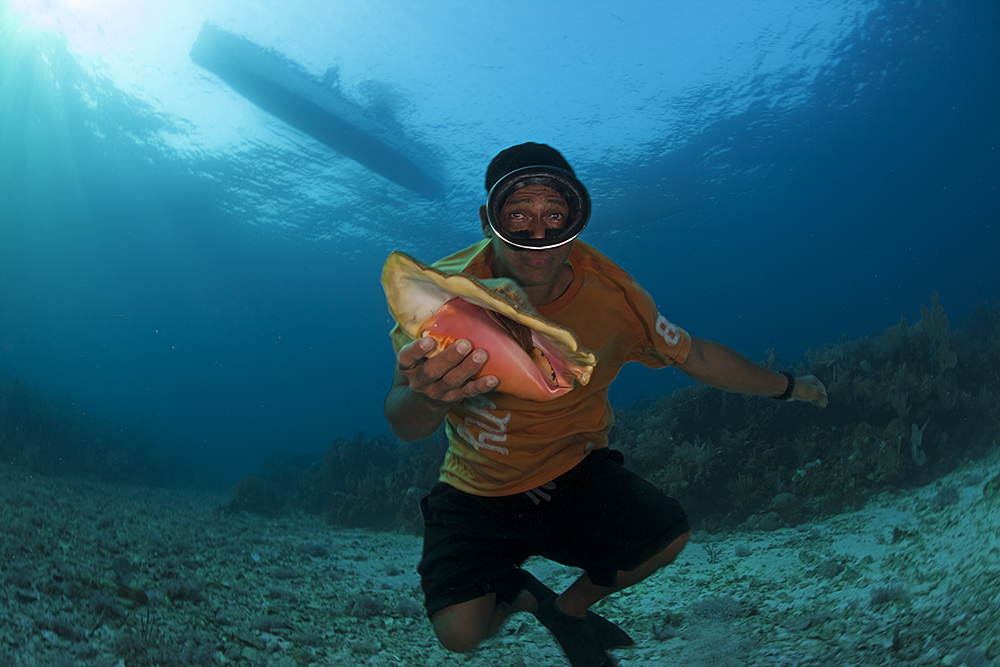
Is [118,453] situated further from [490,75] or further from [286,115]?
[490,75]

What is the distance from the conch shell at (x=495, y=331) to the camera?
1116 mm

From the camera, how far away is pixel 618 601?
326 centimetres

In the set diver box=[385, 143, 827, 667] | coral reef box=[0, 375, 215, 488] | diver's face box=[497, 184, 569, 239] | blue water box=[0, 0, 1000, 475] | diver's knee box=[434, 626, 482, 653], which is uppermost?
blue water box=[0, 0, 1000, 475]

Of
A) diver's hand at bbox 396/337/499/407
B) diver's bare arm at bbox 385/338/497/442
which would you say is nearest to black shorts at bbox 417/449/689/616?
diver's bare arm at bbox 385/338/497/442

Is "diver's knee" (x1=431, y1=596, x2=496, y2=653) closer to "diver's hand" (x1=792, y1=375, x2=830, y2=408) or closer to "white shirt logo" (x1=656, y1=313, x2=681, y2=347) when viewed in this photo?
"white shirt logo" (x1=656, y1=313, x2=681, y2=347)

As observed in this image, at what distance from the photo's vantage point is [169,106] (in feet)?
55.7

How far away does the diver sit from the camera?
195 cm

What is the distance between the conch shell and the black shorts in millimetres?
1115

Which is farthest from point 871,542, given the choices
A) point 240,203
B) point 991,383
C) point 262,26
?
point 240,203

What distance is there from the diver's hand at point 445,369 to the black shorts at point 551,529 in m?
1.07

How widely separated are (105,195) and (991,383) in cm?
4048

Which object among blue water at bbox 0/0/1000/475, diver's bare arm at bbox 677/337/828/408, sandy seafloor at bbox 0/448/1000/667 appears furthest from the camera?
blue water at bbox 0/0/1000/475

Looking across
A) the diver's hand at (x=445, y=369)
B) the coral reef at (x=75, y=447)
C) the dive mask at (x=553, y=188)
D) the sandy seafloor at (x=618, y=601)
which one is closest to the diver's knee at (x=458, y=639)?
the sandy seafloor at (x=618, y=601)

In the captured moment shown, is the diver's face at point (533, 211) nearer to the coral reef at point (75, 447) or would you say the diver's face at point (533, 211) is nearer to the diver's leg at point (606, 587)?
the diver's leg at point (606, 587)
